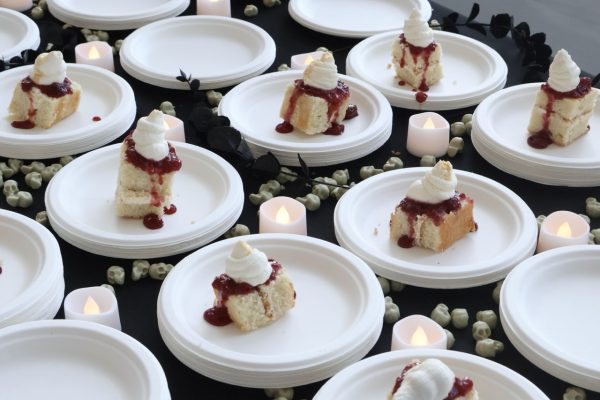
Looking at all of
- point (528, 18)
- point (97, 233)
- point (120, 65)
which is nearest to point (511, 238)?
point (97, 233)

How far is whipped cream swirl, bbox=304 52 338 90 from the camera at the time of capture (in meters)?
2.43

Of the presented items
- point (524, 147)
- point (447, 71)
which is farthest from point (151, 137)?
point (447, 71)

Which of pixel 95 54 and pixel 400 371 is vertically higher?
pixel 400 371

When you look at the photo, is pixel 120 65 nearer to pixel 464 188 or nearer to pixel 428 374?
pixel 464 188

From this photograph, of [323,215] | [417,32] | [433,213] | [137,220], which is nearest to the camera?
[433,213]

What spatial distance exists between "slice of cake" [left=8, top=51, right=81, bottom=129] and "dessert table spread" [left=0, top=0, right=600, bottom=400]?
0.42 feet

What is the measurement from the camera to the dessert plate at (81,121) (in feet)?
7.96

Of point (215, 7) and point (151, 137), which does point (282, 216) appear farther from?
point (215, 7)

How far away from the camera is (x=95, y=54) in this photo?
286cm

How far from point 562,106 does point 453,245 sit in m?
0.58

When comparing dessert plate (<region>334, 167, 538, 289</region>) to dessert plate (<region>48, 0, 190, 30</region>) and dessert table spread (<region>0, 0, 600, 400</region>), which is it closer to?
dessert table spread (<region>0, 0, 600, 400</region>)

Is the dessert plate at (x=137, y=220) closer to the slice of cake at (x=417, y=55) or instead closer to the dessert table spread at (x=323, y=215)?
the dessert table spread at (x=323, y=215)

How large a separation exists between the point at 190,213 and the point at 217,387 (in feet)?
1.90

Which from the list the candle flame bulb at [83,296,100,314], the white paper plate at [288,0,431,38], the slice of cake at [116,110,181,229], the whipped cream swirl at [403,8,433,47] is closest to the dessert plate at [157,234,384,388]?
the candle flame bulb at [83,296,100,314]
